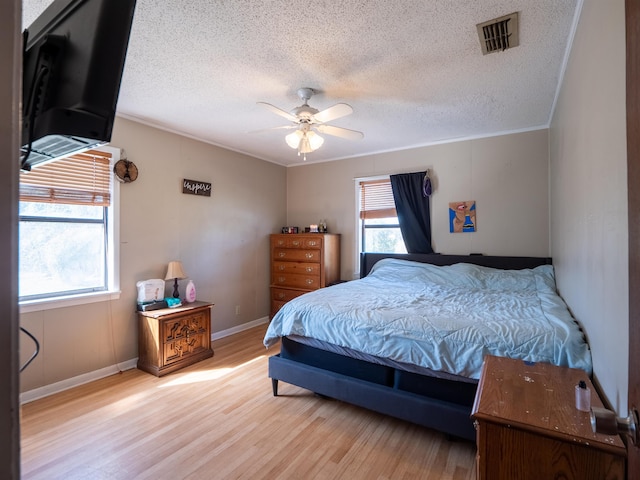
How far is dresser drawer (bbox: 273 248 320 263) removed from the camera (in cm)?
462

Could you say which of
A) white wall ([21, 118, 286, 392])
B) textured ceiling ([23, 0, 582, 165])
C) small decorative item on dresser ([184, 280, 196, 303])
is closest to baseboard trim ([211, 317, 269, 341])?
white wall ([21, 118, 286, 392])

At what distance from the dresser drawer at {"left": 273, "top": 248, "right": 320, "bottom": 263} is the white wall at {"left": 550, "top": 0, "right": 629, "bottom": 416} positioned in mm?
3065

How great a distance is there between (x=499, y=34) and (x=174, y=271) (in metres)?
3.52

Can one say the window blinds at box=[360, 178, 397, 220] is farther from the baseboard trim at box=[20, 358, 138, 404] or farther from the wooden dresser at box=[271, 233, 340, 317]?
the baseboard trim at box=[20, 358, 138, 404]

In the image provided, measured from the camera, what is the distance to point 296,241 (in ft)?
15.7

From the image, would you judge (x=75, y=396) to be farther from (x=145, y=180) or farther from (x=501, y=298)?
(x=501, y=298)

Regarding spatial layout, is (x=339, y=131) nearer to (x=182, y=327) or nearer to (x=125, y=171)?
(x=125, y=171)

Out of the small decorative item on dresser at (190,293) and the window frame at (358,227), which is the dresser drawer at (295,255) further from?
the small decorative item on dresser at (190,293)

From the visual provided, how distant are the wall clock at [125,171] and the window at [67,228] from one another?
0.08 metres

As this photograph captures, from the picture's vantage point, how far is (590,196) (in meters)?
1.55

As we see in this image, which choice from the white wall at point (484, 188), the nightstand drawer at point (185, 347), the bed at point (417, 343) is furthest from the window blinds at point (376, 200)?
the nightstand drawer at point (185, 347)

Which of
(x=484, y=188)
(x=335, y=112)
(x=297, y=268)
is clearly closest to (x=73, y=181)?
(x=335, y=112)

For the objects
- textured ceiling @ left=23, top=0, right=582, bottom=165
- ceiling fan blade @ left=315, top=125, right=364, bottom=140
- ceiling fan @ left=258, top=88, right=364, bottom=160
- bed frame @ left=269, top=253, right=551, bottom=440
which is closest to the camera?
textured ceiling @ left=23, top=0, right=582, bottom=165

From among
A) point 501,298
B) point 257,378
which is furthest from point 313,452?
point 501,298
